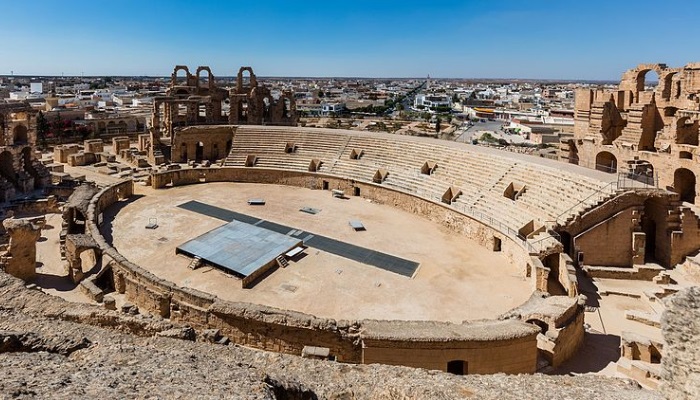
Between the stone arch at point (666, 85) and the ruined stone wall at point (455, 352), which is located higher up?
the stone arch at point (666, 85)

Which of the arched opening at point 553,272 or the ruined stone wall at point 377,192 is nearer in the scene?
the arched opening at point 553,272

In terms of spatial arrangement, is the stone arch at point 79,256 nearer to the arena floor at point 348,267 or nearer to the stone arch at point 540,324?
the arena floor at point 348,267

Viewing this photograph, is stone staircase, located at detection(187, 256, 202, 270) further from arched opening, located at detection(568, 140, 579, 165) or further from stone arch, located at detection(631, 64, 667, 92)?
stone arch, located at detection(631, 64, 667, 92)

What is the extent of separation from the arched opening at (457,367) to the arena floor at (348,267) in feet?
8.69

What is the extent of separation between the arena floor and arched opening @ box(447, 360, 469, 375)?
265 cm

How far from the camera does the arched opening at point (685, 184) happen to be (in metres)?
20.1

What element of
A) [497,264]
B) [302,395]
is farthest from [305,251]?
[302,395]

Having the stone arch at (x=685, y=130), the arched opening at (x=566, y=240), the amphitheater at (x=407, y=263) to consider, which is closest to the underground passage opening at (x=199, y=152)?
the amphitheater at (x=407, y=263)

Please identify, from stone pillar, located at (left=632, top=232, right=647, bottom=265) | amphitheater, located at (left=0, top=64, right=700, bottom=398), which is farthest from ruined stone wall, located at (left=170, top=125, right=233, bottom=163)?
stone pillar, located at (left=632, top=232, right=647, bottom=265)

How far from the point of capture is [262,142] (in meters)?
31.1

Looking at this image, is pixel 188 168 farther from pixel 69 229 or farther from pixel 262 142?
pixel 69 229

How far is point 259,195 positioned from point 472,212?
40.1 ft

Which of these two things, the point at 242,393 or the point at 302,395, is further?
the point at 302,395

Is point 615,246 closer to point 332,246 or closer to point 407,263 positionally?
point 407,263
